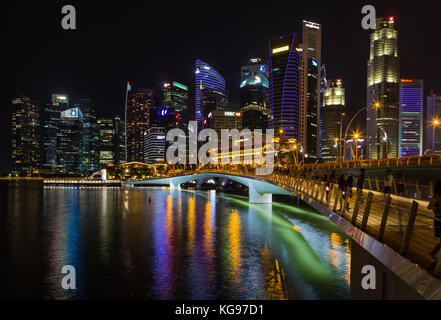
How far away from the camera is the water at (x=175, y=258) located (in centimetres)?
1748

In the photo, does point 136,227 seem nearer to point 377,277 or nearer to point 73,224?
point 73,224

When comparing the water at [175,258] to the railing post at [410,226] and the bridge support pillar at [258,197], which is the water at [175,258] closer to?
the railing post at [410,226]

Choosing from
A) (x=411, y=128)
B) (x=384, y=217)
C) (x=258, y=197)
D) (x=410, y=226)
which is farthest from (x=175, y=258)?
(x=411, y=128)

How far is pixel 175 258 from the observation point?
24172mm

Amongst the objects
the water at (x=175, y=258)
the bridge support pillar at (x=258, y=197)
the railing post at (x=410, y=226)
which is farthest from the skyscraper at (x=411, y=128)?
the railing post at (x=410, y=226)

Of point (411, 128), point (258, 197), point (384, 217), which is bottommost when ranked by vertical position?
point (258, 197)

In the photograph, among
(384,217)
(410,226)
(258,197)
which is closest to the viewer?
(410,226)

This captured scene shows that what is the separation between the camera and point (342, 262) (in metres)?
22.5

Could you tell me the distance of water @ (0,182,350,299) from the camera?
17.5 m

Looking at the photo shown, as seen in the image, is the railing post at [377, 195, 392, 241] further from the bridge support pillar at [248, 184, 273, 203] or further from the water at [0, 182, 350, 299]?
the bridge support pillar at [248, 184, 273, 203]

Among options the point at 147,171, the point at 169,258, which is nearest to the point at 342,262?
the point at 169,258

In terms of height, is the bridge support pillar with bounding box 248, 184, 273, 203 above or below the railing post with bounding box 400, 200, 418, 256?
below

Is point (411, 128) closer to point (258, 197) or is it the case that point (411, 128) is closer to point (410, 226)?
point (258, 197)

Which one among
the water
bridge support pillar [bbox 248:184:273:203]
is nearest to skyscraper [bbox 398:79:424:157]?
bridge support pillar [bbox 248:184:273:203]
